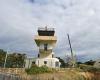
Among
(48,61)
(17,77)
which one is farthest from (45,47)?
(17,77)

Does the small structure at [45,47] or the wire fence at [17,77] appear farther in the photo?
the small structure at [45,47]

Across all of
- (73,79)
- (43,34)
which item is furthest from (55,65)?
(73,79)

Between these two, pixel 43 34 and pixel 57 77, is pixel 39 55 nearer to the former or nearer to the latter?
pixel 43 34

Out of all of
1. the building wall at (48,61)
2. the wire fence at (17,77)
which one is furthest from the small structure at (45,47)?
the wire fence at (17,77)

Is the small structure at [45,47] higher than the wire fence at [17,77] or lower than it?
higher

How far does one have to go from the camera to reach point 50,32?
6575 centimetres

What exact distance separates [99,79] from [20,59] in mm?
37088

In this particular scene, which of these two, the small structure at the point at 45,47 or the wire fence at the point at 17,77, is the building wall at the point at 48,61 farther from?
the wire fence at the point at 17,77

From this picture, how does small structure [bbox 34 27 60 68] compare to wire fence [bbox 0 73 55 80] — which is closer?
wire fence [bbox 0 73 55 80]

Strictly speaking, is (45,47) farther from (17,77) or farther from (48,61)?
(17,77)

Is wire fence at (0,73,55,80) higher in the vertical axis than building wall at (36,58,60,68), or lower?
lower

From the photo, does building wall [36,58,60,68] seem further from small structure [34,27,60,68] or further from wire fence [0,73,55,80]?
wire fence [0,73,55,80]

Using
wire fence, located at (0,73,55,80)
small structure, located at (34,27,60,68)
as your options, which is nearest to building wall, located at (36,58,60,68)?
small structure, located at (34,27,60,68)

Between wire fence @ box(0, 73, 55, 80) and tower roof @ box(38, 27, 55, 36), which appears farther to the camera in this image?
tower roof @ box(38, 27, 55, 36)
